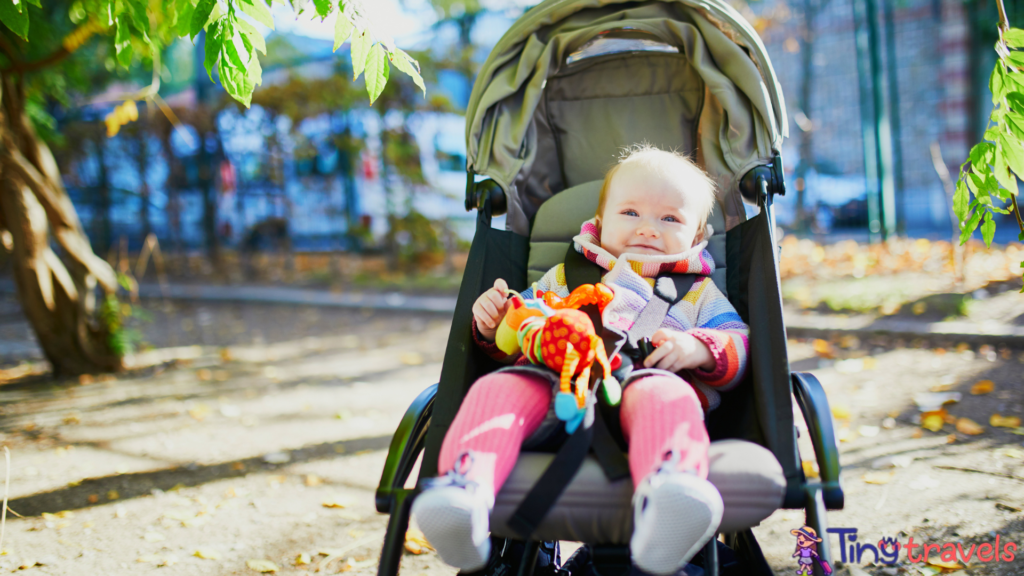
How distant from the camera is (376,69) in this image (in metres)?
1.92

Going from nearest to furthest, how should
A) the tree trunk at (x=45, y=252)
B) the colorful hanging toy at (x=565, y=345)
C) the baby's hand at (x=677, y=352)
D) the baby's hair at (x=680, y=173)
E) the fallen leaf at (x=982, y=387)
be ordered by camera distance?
1. the colorful hanging toy at (x=565, y=345)
2. the baby's hand at (x=677, y=352)
3. the baby's hair at (x=680, y=173)
4. the fallen leaf at (x=982, y=387)
5. the tree trunk at (x=45, y=252)

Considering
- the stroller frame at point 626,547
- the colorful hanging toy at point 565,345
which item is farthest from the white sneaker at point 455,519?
the colorful hanging toy at point 565,345

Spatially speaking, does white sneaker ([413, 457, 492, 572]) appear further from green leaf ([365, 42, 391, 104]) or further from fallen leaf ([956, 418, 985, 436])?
fallen leaf ([956, 418, 985, 436])

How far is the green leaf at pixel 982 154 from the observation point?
1992mm

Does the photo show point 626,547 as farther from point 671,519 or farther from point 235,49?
point 235,49

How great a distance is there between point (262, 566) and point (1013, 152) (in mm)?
2764

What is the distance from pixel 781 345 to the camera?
5.83 ft

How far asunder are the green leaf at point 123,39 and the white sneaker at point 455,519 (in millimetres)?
1851

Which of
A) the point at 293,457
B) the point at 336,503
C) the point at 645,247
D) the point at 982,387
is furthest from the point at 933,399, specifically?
the point at 293,457

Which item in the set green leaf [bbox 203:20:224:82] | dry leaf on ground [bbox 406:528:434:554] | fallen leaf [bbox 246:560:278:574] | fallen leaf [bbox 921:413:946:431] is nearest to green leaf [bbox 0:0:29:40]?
green leaf [bbox 203:20:224:82]

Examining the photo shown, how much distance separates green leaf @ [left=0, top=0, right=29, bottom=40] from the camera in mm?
1898

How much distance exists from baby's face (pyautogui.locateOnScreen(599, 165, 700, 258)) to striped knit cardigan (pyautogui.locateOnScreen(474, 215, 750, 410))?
0.05 meters

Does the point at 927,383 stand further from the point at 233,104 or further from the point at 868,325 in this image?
the point at 233,104

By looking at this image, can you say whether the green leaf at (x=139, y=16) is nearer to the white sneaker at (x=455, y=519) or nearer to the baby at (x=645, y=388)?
the baby at (x=645, y=388)
